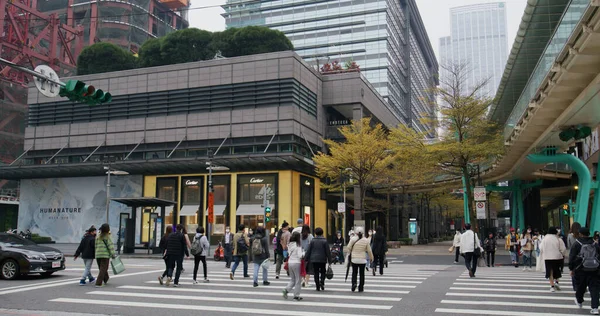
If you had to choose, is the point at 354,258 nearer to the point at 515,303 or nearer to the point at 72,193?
the point at 515,303

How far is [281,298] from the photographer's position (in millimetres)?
12039

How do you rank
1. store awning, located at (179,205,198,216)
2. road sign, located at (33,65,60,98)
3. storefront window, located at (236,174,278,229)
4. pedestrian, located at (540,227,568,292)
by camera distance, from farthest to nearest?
store awning, located at (179,205,198,216), storefront window, located at (236,174,278,229), pedestrian, located at (540,227,568,292), road sign, located at (33,65,60,98)

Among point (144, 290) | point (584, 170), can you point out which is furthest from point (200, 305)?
point (584, 170)

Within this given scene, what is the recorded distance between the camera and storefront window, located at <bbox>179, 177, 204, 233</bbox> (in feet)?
144

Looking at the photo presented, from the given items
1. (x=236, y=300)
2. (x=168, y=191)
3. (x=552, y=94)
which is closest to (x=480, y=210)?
(x=552, y=94)

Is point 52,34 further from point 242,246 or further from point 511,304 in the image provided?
point 511,304

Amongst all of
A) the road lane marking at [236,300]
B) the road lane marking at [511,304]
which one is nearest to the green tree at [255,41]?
the road lane marking at [236,300]

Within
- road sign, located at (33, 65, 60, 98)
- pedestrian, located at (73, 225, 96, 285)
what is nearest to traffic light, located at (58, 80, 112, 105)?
road sign, located at (33, 65, 60, 98)

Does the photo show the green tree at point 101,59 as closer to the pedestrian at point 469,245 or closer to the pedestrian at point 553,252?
the pedestrian at point 469,245

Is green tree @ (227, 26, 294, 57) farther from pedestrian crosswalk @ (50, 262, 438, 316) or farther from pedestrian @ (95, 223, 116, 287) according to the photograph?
pedestrian @ (95, 223, 116, 287)

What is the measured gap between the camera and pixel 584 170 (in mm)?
25297

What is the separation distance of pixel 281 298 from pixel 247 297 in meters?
0.86

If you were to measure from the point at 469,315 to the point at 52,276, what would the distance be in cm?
1356

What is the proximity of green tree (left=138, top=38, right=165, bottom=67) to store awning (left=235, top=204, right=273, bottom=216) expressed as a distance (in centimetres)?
2378
